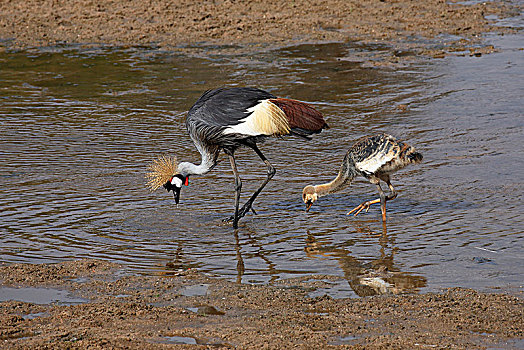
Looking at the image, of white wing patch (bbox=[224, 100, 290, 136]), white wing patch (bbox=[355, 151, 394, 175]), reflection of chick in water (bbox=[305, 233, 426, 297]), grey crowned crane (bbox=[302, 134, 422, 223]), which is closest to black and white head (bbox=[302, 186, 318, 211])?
grey crowned crane (bbox=[302, 134, 422, 223])

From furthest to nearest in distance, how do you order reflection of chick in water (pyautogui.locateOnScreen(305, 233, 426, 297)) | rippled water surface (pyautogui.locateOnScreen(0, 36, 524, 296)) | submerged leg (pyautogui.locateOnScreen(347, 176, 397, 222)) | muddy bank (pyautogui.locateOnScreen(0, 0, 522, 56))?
muddy bank (pyautogui.locateOnScreen(0, 0, 522, 56)) < submerged leg (pyautogui.locateOnScreen(347, 176, 397, 222)) < rippled water surface (pyautogui.locateOnScreen(0, 36, 524, 296)) < reflection of chick in water (pyautogui.locateOnScreen(305, 233, 426, 297))

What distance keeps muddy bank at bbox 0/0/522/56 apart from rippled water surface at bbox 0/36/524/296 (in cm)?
93

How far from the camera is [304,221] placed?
26.1ft

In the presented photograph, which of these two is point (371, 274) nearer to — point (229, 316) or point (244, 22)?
point (229, 316)

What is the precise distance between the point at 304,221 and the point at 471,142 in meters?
3.43

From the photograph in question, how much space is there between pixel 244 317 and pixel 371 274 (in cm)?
146

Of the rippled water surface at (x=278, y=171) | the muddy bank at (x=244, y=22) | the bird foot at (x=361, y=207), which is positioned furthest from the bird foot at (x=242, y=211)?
the muddy bank at (x=244, y=22)

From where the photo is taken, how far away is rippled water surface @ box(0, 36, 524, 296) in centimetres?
696

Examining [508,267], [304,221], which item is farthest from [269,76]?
[508,267]

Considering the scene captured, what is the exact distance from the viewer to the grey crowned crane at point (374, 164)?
26.1ft

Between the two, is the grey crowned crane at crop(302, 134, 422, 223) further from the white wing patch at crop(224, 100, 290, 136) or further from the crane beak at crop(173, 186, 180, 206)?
the crane beak at crop(173, 186, 180, 206)

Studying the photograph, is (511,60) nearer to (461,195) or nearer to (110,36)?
(461,195)

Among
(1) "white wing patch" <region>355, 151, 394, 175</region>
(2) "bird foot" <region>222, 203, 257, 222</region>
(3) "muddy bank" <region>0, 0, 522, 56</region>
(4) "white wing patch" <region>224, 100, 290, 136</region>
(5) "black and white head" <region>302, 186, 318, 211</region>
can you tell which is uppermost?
(3) "muddy bank" <region>0, 0, 522, 56</region>

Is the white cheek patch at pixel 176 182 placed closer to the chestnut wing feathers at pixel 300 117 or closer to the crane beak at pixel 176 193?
the crane beak at pixel 176 193
